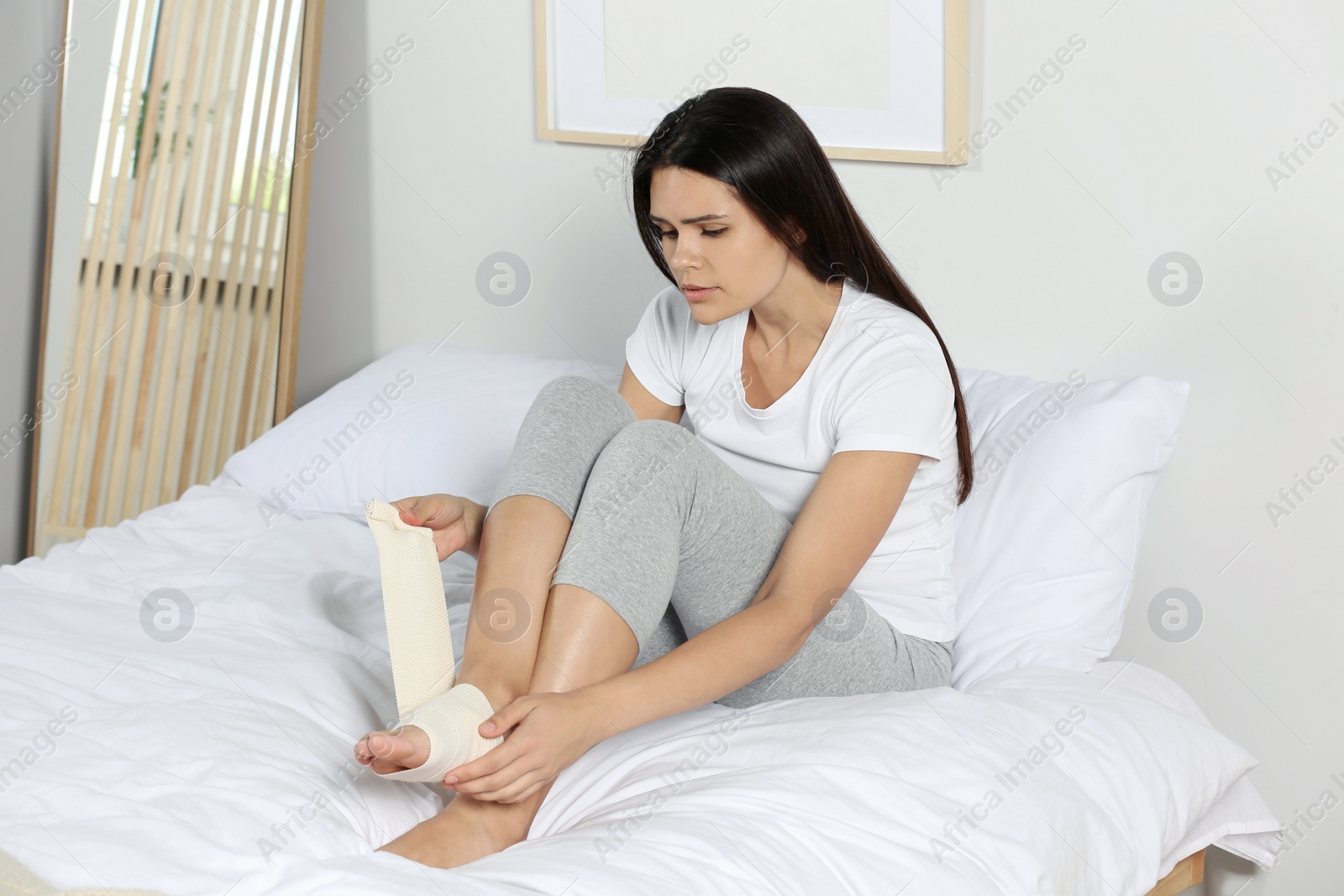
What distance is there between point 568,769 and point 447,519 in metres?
0.28

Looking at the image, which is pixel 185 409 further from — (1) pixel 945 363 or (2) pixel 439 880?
(2) pixel 439 880

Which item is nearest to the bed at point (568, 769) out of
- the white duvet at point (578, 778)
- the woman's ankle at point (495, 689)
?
the white duvet at point (578, 778)

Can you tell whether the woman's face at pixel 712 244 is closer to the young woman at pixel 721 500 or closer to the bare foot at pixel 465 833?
the young woman at pixel 721 500

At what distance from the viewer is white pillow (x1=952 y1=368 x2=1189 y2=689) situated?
1248 mm

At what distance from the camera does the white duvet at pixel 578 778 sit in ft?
2.37

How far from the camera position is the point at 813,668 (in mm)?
1074

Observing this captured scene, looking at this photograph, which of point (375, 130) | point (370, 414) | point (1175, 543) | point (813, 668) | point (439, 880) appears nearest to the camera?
point (439, 880)

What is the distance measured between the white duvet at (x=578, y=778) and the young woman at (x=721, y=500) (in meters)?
0.07

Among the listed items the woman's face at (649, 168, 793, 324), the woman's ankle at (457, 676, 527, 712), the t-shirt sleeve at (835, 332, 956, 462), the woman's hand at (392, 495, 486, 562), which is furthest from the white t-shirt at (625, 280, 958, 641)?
the woman's ankle at (457, 676, 527, 712)

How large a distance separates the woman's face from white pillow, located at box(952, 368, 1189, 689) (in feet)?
1.30

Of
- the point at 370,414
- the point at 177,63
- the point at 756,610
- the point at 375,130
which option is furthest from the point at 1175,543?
the point at 177,63

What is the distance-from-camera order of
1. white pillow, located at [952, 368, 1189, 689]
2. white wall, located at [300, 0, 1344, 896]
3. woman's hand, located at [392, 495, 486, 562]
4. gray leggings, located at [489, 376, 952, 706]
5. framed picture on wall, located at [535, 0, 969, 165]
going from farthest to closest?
framed picture on wall, located at [535, 0, 969, 165], white wall, located at [300, 0, 1344, 896], white pillow, located at [952, 368, 1189, 689], woman's hand, located at [392, 495, 486, 562], gray leggings, located at [489, 376, 952, 706]

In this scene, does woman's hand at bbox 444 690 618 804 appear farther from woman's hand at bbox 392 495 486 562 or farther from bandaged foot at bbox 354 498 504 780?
woman's hand at bbox 392 495 486 562

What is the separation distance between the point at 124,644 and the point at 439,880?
1.96 ft
